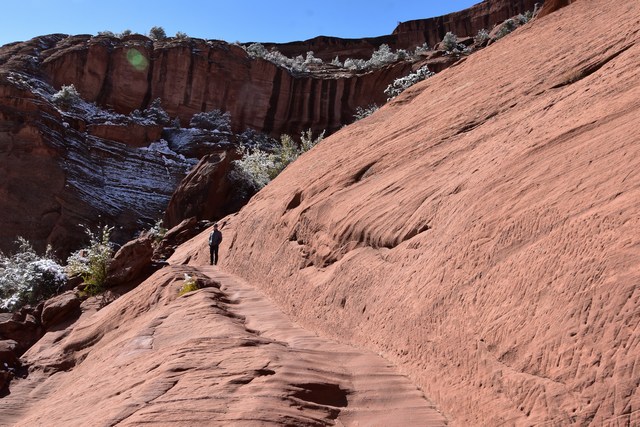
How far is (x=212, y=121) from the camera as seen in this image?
43750 millimetres

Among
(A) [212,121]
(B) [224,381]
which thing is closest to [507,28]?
(A) [212,121]

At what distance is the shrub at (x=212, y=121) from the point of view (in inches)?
1703

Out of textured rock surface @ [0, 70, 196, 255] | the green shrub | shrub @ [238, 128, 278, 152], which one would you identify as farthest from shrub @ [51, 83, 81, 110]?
the green shrub

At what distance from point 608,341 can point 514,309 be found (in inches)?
33.0

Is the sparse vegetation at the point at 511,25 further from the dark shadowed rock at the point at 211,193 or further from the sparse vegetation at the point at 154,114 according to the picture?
the sparse vegetation at the point at 154,114

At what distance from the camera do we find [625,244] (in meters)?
3.42

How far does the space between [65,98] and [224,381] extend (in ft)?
128

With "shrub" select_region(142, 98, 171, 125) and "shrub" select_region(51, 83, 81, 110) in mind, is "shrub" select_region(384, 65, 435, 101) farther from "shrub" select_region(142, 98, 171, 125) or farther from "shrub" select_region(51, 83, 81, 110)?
"shrub" select_region(51, 83, 81, 110)

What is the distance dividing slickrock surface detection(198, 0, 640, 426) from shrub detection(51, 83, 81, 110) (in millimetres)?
33987

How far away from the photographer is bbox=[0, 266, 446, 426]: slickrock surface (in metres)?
3.87

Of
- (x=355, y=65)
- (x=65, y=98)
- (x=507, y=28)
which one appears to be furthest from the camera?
(x=355, y=65)

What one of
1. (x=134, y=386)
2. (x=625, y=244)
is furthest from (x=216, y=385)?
(x=625, y=244)

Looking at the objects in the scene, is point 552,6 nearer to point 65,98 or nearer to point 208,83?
point 65,98

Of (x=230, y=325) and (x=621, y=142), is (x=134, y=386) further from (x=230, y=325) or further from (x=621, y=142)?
(x=621, y=142)
